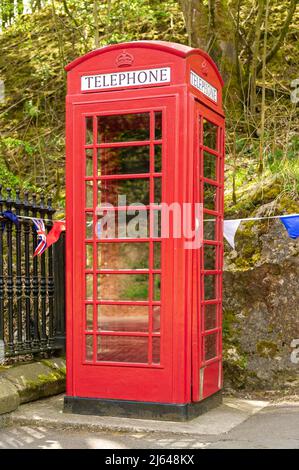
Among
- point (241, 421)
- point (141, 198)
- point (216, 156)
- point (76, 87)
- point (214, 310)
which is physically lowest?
point (241, 421)

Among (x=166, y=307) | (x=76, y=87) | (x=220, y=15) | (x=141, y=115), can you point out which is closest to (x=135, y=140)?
(x=141, y=115)

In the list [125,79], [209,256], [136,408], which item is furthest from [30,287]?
[125,79]

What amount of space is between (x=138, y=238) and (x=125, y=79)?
1.30 metres

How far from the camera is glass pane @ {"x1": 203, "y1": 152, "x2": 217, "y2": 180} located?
536 cm

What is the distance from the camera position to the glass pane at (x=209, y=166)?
536 centimetres

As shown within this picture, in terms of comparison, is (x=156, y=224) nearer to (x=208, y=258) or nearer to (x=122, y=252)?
(x=122, y=252)

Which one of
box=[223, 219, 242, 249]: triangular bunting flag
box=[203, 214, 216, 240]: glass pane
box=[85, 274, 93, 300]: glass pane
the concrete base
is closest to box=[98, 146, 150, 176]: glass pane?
box=[203, 214, 216, 240]: glass pane

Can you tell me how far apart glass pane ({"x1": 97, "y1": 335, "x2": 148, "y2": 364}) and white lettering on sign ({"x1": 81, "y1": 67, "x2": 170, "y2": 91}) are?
206 cm

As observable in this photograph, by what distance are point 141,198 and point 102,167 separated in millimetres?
424

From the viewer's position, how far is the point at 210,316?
17.9 ft

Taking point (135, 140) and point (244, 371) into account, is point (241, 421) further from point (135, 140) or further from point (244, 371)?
point (135, 140)

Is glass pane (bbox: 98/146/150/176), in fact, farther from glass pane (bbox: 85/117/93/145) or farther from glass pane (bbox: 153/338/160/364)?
glass pane (bbox: 153/338/160/364)

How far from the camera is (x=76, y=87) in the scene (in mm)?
5309
